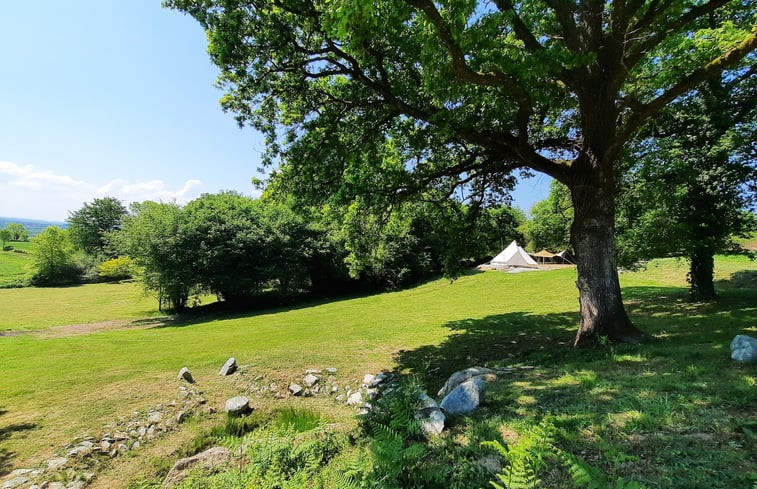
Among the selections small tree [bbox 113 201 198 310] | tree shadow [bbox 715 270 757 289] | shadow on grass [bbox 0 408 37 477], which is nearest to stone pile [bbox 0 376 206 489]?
shadow on grass [bbox 0 408 37 477]

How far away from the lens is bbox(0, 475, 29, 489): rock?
4.20m

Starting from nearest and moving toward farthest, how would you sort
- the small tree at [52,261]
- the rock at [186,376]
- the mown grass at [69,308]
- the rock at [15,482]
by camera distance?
1. the rock at [15,482]
2. the rock at [186,376]
3. the mown grass at [69,308]
4. the small tree at [52,261]

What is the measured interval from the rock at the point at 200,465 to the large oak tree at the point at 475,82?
5.17 m

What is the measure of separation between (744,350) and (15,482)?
9.45 metres

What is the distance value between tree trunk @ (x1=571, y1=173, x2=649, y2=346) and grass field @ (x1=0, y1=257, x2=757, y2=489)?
54 centimetres

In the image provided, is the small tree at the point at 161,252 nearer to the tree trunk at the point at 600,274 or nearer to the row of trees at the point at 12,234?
the tree trunk at the point at 600,274

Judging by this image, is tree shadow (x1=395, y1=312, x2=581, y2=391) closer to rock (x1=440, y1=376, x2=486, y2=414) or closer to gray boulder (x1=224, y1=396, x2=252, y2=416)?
rock (x1=440, y1=376, x2=486, y2=414)

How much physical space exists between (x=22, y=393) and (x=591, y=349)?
11.2 m

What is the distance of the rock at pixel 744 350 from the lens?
423cm

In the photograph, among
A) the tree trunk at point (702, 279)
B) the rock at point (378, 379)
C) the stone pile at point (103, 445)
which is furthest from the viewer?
the tree trunk at point (702, 279)

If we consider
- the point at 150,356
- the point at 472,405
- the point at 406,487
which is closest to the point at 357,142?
the point at 472,405

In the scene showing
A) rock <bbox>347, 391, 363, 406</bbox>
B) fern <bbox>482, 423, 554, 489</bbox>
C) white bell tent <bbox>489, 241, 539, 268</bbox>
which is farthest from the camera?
white bell tent <bbox>489, 241, 539, 268</bbox>

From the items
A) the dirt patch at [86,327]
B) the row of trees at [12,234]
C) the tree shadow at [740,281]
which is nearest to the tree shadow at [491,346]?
the tree shadow at [740,281]

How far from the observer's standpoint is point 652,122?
29.5 ft
